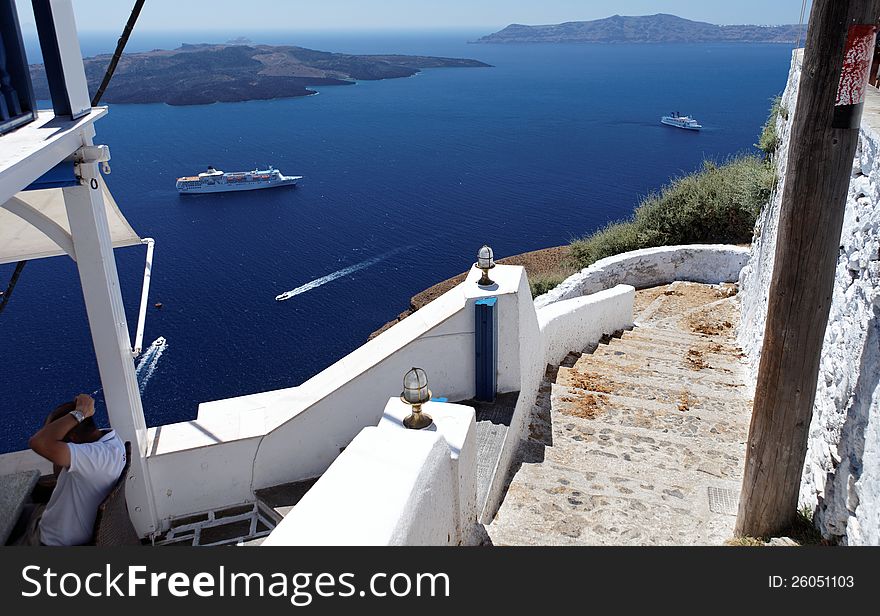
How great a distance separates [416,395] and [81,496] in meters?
1.88

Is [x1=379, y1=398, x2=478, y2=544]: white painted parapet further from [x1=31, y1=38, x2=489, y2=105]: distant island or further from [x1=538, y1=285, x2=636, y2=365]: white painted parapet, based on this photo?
[x1=31, y1=38, x2=489, y2=105]: distant island

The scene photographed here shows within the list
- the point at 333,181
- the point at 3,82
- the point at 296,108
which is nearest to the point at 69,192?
the point at 3,82

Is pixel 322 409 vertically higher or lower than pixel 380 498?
lower

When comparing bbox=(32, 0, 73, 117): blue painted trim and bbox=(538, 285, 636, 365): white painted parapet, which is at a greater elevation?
bbox=(32, 0, 73, 117): blue painted trim

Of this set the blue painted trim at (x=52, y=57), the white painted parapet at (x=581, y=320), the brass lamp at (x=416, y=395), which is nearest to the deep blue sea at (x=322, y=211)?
the brass lamp at (x=416, y=395)

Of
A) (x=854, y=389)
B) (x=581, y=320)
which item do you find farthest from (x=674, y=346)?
(x=854, y=389)

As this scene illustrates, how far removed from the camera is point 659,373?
7473mm

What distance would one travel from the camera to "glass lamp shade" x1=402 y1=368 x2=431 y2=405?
3701 millimetres

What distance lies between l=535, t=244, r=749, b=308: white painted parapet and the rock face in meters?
6.31

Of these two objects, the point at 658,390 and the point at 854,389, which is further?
the point at 658,390

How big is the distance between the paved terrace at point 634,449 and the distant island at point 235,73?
277 ft

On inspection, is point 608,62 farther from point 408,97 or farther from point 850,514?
point 850,514

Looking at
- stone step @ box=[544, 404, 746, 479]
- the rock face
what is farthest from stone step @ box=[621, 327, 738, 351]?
the rock face

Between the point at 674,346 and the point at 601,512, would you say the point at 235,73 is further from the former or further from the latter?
the point at 601,512
